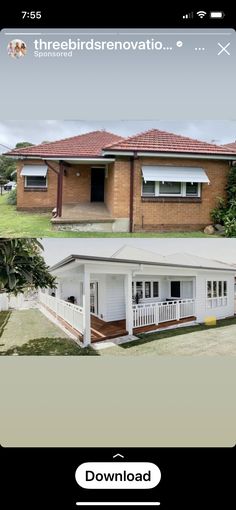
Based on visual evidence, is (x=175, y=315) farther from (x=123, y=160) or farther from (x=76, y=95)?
→ (x=76, y=95)

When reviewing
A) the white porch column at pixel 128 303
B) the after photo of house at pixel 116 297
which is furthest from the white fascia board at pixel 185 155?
the white porch column at pixel 128 303

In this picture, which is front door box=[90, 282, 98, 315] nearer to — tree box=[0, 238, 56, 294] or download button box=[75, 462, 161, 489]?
tree box=[0, 238, 56, 294]

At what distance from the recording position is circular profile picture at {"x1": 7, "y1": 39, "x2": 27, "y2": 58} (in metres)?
1.79

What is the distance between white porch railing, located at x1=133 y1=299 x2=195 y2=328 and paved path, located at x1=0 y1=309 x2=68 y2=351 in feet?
1.65

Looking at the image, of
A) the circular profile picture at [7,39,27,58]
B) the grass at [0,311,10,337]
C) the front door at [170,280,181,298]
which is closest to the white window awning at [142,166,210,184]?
the front door at [170,280,181,298]

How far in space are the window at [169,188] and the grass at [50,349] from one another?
1094 millimetres

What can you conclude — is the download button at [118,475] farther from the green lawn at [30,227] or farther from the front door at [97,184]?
the front door at [97,184]

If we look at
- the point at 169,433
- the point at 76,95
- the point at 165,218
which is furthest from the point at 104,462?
the point at 76,95

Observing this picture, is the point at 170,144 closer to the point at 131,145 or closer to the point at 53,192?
the point at 131,145

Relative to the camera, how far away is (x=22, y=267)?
2.07 meters

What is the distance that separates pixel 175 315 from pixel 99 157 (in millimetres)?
1190

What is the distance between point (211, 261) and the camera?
2.11 meters
